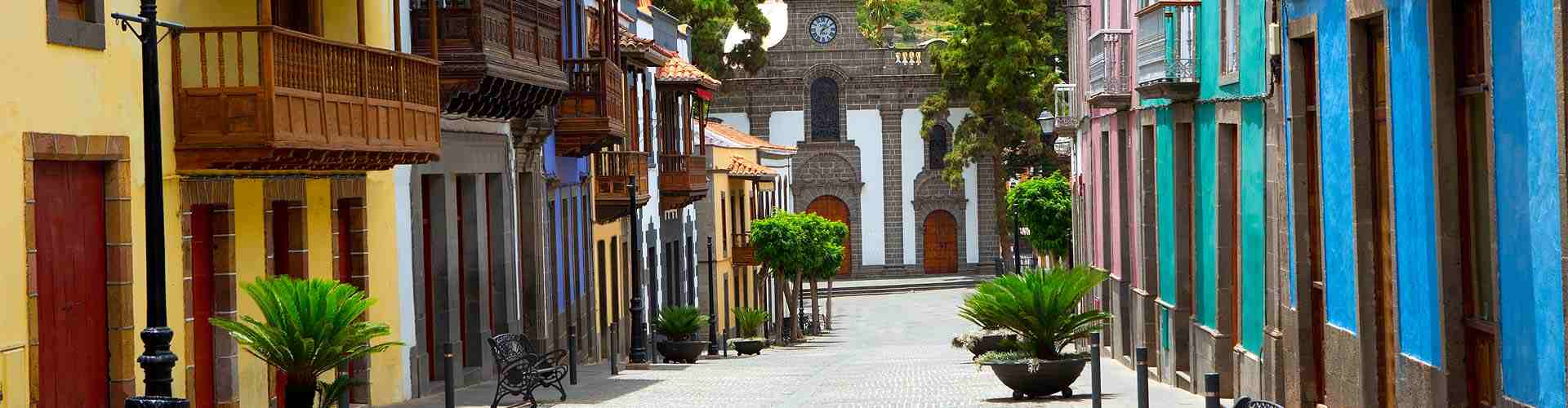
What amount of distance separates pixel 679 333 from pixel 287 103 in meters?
20.4

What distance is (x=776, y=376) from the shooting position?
2523cm

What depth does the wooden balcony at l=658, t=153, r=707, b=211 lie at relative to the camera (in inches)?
1588

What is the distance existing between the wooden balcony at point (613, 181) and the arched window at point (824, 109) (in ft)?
124

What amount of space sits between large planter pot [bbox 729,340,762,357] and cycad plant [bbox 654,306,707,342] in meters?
6.29

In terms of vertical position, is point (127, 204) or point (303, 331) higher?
point (127, 204)

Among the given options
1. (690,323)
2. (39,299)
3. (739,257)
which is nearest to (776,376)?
(690,323)

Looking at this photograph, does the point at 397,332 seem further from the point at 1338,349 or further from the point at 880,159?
the point at 880,159

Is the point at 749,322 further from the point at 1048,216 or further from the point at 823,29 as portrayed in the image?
the point at 823,29

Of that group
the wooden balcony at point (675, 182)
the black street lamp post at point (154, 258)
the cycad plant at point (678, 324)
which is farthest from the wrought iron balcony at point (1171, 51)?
the wooden balcony at point (675, 182)

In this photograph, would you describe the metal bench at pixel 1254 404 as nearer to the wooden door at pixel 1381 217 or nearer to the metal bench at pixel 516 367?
the wooden door at pixel 1381 217

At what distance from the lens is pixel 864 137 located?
238 feet

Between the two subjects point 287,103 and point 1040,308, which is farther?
point 1040,308

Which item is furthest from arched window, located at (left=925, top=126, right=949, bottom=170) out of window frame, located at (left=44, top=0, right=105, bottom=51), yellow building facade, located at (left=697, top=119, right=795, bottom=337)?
window frame, located at (left=44, top=0, right=105, bottom=51)

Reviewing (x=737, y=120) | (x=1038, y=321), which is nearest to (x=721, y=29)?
(x=737, y=120)
